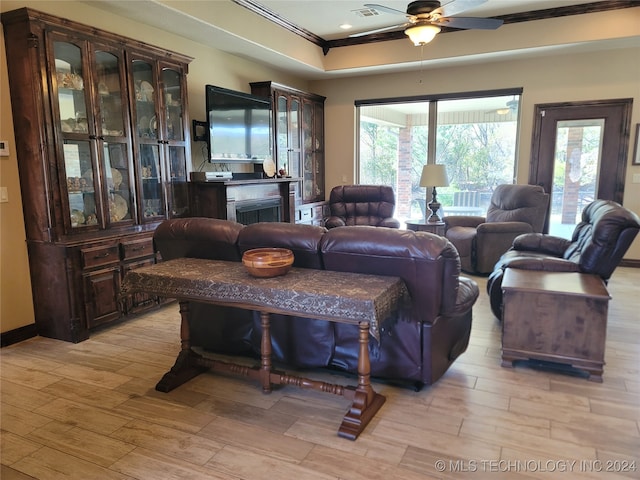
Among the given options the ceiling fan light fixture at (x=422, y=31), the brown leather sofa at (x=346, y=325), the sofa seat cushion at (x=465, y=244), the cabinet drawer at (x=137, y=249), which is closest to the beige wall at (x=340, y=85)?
the cabinet drawer at (x=137, y=249)

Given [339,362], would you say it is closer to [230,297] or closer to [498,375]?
[230,297]

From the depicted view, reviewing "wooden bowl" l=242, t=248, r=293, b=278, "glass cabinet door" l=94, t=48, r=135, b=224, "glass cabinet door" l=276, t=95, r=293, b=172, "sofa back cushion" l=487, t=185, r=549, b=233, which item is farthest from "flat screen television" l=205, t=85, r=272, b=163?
"sofa back cushion" l=487, t=185, r=549, b=233

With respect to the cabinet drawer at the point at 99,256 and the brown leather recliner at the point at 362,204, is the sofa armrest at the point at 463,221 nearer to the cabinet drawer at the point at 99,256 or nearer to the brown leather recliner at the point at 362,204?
the brown leather recliner at the point at 362,204

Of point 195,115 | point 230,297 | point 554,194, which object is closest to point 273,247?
point 230,297

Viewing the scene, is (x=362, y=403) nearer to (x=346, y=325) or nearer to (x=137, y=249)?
(x=346, y=325)

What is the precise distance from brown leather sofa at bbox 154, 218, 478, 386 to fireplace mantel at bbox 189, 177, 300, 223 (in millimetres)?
1558

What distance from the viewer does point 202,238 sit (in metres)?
2.91

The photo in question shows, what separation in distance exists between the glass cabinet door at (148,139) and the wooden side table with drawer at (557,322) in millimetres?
3188

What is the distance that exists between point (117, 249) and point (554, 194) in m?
5.60

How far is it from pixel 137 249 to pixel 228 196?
1.11 m

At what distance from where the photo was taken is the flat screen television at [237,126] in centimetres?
487

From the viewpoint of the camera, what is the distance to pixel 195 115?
514cm

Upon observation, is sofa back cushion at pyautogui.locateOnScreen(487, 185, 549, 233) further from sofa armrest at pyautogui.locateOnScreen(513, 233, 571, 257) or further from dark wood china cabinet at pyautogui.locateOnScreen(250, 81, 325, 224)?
dark wood china cabinet at pyautogui.locateOnScreen(250, 81, 325, 224)

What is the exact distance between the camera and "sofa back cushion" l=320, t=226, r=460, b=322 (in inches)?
93.1
